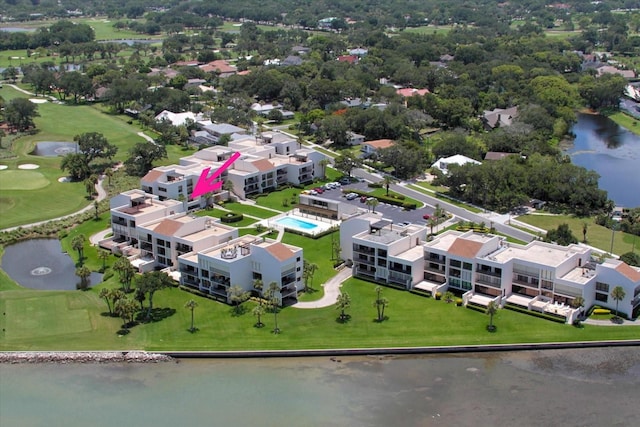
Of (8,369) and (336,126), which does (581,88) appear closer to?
(336,126)

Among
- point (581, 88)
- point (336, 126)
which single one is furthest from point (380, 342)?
point (581, 88)

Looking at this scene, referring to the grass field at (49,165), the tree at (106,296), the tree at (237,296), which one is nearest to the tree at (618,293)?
the tree at (237,296)

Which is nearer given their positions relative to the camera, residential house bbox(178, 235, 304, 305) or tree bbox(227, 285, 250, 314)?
tree bbox(227, 285, 250, 314)

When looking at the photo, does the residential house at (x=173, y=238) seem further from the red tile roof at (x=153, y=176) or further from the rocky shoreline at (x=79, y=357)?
the red tile roof at (x=153, y=176)

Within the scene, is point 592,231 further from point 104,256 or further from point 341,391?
point 104,256

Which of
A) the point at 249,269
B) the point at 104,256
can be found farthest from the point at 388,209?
the point at 104,256

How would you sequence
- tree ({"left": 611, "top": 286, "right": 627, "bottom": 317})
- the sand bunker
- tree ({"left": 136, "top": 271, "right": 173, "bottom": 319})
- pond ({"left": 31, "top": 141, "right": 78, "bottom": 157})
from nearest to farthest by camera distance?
Result: tree ({"left": 611, "top": 286, "right": 627, "bottom": 317}), tree ({"left": 136, "top": 271, "right": 173, "bottom": 319}), the sand bunker, pond ({"left": 31, "top": 141, "right": 78, "bottom": 157})

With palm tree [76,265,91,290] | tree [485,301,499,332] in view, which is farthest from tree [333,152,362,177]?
tree [485,301,499,332]

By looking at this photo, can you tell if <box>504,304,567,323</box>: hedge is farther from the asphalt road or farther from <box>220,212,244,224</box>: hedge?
<box>220,212,244,224</box>: hedge
